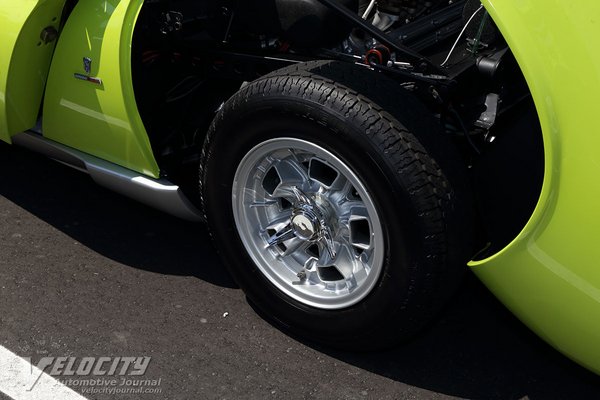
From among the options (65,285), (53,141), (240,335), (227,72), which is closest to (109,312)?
(65,285)

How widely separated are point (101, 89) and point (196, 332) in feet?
3.24

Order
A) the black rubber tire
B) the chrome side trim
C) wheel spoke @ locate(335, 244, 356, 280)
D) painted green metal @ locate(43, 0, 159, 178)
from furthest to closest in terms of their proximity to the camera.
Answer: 1. the chrome side trim
2. painted green metal @ locate(43, 0, 159, 178)
3. wheel spoke @ locate(335, 244, 356, 280)
4. the black rubber tire

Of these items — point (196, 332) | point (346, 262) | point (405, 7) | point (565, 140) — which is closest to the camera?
point (565, 140)

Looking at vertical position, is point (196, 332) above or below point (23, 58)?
below

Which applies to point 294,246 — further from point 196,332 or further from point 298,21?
point 298,21

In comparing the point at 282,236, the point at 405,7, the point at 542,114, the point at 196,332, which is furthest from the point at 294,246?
the point at 405,7

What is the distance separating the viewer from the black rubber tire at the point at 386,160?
273 centimetres

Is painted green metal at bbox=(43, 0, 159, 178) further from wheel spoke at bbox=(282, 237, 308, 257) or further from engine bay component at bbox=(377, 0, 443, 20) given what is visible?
engine bay component at bbox=(377, 0, 443, 20)

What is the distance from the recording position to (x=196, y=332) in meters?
3.38

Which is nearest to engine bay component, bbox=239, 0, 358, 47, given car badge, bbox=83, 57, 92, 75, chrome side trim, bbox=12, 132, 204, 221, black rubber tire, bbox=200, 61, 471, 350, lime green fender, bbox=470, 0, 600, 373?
black rubber tire, bbox=200, 61, 471, 350

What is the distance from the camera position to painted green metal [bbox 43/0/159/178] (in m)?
3.25

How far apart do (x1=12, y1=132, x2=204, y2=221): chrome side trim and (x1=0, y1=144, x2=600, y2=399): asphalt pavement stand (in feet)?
1.17

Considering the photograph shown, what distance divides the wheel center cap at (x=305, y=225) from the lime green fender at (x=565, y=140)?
0.80 meters

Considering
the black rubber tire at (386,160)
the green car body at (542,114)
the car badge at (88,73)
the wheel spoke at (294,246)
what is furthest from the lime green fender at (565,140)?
the car badge at (88,73)
